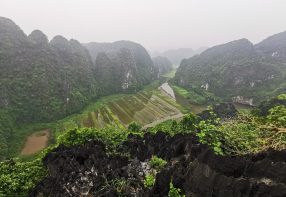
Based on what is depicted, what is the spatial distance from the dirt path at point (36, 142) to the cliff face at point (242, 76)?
215 ft

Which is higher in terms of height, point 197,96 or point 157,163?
point 157,163

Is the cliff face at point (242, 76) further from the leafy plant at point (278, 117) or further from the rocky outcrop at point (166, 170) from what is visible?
the leafy plant at point (278, 117)

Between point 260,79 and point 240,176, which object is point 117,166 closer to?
point 240,176

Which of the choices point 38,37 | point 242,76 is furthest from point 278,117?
point 38,37

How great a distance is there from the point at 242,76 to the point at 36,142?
86.2 meters

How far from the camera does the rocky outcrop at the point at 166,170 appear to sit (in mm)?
16828

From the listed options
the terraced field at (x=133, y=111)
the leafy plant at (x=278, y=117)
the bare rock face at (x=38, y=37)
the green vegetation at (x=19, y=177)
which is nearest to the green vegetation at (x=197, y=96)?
the terraced field at (x=133, y=111)

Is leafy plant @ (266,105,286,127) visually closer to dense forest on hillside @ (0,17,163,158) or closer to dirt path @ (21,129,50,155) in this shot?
dirt path @ (21,129,50,155)

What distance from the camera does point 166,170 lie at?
→ 2125 cm

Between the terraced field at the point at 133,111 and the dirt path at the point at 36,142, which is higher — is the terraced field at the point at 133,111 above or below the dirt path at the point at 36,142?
below

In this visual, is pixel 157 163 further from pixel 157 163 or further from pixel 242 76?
pixel 242 76

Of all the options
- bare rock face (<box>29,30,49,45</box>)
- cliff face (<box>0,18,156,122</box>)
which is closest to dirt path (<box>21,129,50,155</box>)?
cliff face (<box>0,18,156,122</box>)

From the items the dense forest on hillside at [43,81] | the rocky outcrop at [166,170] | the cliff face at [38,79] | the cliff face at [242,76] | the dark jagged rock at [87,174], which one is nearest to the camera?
the rocky outcrop at [166,170]

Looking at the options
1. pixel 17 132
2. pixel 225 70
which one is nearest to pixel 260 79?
pixel 225 70
